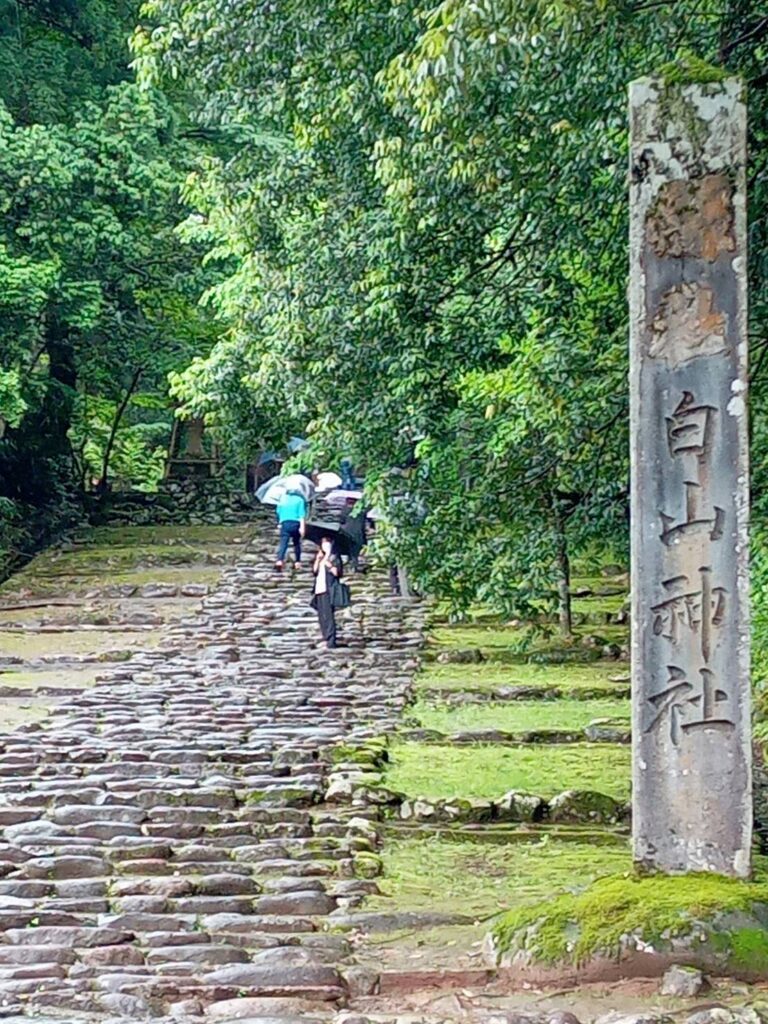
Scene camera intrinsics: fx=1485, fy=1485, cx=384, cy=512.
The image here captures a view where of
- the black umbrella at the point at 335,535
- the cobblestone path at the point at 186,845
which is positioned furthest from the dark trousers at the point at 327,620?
the cobblestone path at the point at 186,845

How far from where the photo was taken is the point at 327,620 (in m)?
17.9

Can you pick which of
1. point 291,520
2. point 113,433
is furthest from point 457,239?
point 113,433

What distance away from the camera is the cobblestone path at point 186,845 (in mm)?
6363

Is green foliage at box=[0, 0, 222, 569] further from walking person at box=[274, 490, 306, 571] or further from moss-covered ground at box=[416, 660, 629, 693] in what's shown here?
moss-covered ground at box=[416, 660, 629, 693]

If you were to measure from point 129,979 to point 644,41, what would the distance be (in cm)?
556

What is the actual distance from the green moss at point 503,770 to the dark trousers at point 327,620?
18.7 feet

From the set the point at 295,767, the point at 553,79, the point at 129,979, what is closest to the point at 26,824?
the point at 295,767

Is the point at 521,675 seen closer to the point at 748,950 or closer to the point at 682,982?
the point at 748,950

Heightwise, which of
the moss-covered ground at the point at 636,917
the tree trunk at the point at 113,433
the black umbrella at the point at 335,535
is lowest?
the moss-covered ground at the point at 636,917

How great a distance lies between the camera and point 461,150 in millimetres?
8789

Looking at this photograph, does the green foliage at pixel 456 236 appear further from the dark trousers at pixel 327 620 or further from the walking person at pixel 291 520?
the walking person at pixel 291 520

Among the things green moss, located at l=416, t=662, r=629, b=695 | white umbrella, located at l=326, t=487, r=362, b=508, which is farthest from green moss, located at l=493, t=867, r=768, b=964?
white umbrella, located at l=326, t=487, r=362, b=508

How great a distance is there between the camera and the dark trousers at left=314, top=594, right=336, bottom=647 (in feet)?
58.1

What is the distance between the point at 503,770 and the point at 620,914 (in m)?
4.69
